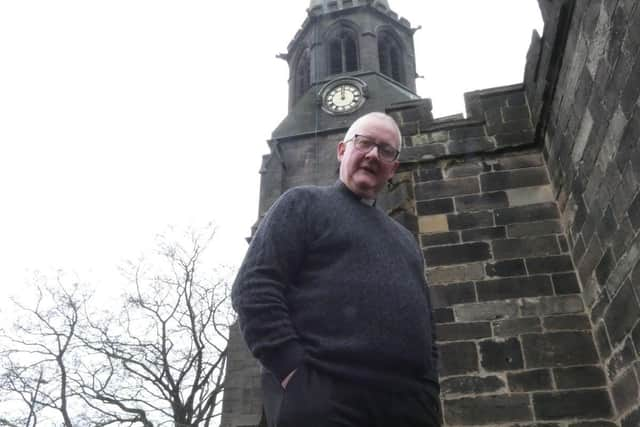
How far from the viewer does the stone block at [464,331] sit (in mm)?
4434

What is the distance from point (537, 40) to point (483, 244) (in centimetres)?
210

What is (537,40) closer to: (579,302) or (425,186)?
(425,186)

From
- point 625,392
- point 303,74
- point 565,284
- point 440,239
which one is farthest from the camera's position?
point 303,74

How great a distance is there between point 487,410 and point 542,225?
1833mm

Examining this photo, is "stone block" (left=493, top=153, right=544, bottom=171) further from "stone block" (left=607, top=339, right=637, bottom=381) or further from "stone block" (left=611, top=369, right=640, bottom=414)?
"stone block" (left=611, top=369, right=640, bottom=414)

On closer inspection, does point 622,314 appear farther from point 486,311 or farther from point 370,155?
point 370,155

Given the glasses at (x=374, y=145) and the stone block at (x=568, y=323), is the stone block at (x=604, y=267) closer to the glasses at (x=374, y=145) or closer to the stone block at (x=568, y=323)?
the stone block at (x=568, y=323)

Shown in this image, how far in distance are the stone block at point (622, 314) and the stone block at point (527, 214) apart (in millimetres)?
1207

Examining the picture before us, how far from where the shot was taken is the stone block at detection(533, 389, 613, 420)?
396cm

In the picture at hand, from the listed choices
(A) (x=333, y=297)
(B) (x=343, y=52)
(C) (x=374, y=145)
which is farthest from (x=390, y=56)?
(A) (x=333, y=297)

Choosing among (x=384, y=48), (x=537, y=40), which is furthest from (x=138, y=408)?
(x=384, y=48)

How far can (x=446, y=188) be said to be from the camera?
5.24m

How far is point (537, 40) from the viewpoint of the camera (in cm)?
495

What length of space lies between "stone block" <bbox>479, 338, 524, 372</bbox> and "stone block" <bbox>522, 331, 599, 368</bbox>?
7 centimetres
